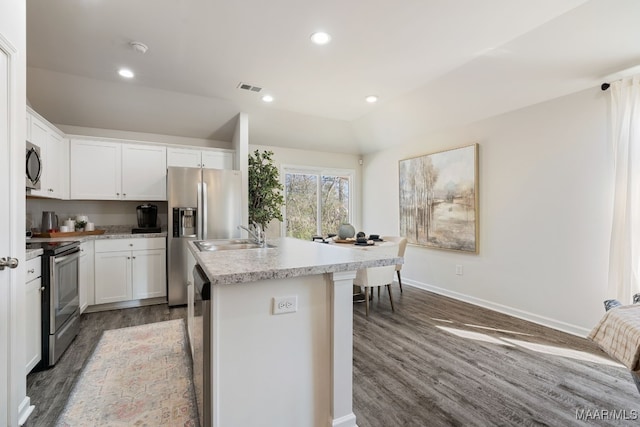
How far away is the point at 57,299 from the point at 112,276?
1.32m

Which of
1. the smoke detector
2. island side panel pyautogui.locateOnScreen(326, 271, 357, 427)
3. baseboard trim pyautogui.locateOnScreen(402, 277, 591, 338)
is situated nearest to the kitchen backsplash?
the smoke detector

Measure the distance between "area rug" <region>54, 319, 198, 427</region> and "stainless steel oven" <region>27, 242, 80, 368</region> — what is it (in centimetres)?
27

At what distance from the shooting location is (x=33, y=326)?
83.7 inches

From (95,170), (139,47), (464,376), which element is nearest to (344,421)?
(464,376)

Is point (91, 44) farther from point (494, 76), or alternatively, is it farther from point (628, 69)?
point (628, 69)

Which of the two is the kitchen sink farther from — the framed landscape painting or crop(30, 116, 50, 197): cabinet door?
the framed landscape painting

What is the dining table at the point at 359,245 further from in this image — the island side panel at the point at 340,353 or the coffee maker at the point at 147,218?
the coffee maker at the point at 147,218

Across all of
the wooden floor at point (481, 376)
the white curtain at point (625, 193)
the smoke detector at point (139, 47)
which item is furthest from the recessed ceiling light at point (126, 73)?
the white curtain at point (625, 193)

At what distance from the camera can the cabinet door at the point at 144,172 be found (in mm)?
3922

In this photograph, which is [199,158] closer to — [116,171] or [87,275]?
[116,171]

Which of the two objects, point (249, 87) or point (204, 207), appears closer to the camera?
point (249, 87)

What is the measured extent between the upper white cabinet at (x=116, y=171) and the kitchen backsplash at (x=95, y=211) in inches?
13.8

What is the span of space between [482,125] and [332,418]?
150 inches

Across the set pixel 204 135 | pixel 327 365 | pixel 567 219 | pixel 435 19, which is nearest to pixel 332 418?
pixel 327 365
